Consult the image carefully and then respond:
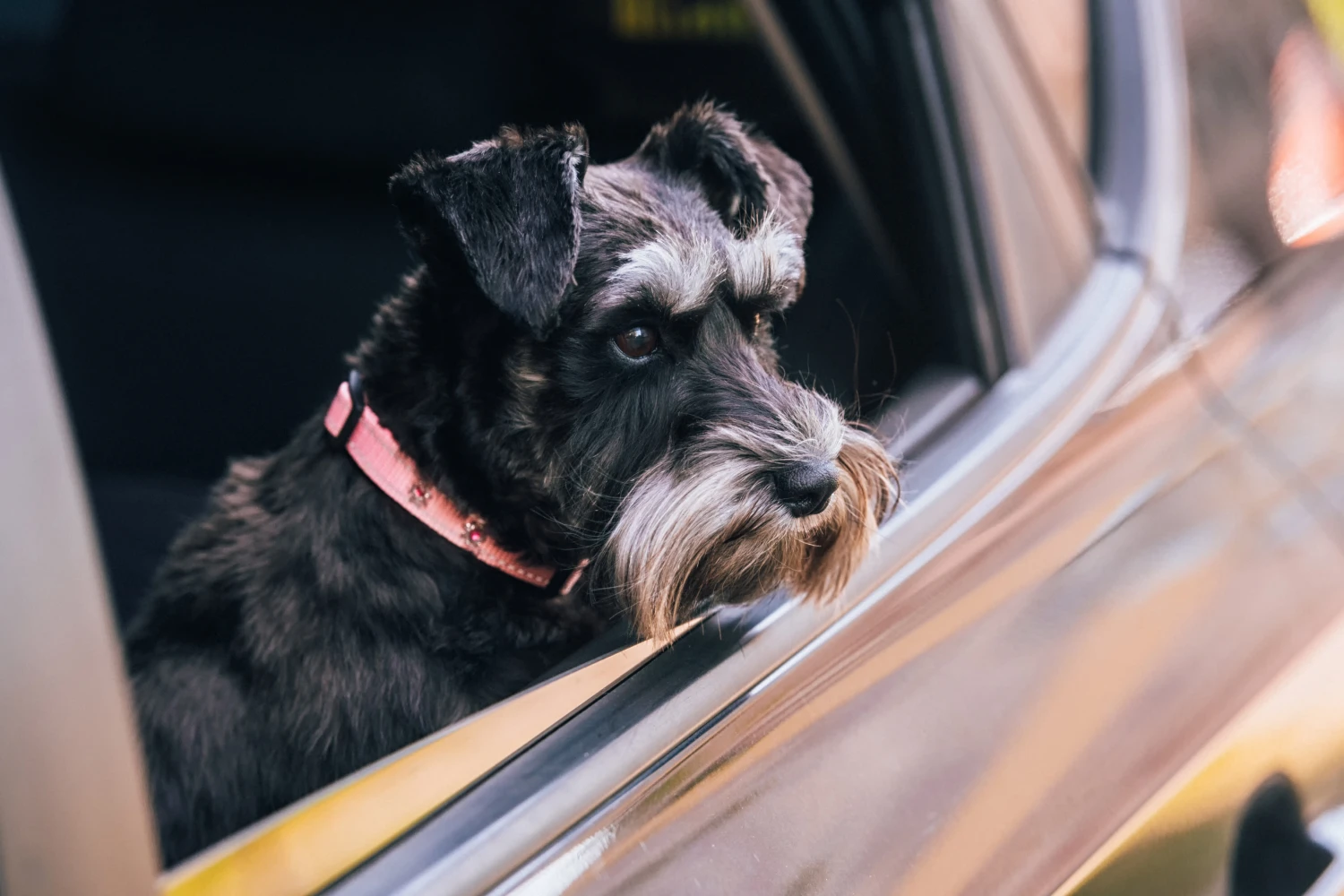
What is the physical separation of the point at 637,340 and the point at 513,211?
29cm

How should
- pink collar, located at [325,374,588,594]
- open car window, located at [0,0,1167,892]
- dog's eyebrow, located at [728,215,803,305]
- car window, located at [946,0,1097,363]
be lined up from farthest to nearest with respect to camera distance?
car window, located at [946,0,1097,363] < dog's eyebrow, located at [728,215,803,305] < pink collar, located at [325,374,588,594] < open car window, located at [0,0,1167,892]

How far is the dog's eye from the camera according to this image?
5.63 ft

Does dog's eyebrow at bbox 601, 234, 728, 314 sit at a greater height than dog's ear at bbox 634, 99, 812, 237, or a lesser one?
lesser

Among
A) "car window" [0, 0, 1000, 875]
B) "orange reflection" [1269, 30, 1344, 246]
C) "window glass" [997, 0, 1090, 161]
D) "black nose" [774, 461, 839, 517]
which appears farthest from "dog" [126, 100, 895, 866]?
"orange reflection" [1269, 30, 1344, 246]

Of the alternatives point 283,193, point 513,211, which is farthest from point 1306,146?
point 283,193

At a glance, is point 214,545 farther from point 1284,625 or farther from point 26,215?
point 1284,625

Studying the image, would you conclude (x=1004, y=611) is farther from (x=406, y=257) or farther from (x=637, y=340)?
(x=406, y=257)

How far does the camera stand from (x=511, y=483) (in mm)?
1737

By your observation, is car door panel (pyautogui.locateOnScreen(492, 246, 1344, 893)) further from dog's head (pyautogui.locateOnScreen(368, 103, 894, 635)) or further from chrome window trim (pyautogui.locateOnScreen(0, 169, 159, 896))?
chrome window trim (pyautogui.locateOnScreen(0, 169, 159, 896))

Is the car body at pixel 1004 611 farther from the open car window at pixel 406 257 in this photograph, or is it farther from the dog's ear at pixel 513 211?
the dog's ear at pixel 513 211

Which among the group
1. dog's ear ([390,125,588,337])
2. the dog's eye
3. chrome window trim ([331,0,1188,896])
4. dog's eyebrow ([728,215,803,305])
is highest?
dog's ear ([390,125,588,337])

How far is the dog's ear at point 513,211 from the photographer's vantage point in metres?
1.55

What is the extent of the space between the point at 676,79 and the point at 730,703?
1.17 meters

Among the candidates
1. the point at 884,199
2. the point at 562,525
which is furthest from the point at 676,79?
the point at 562,525
